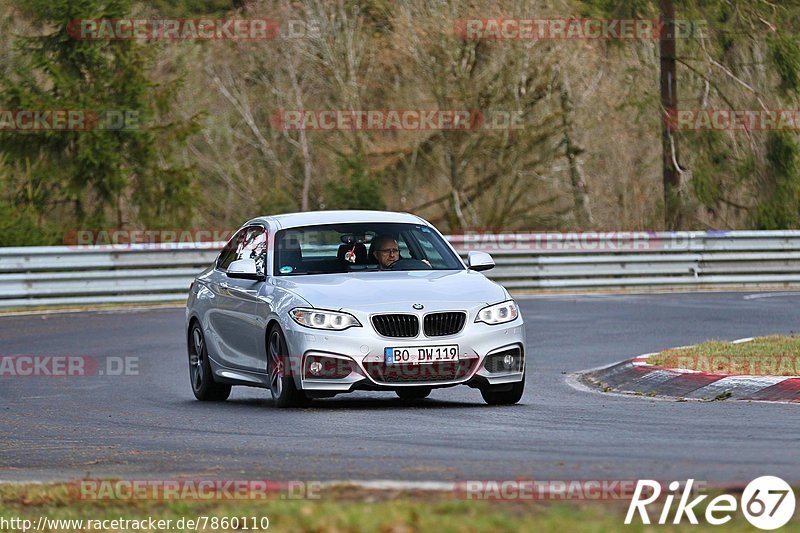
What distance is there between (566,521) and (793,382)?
673 centimetres

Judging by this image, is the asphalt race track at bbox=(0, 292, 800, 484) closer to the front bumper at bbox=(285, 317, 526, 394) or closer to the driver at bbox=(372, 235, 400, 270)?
the front bumper at bbox=(285, 317, 526, 394)

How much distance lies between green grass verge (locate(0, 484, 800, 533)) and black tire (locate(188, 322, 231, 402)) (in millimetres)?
6388

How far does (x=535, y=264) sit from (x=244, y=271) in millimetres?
16618

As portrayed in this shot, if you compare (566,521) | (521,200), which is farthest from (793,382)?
(521,200)

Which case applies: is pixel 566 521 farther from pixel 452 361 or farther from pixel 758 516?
pixel 452 361

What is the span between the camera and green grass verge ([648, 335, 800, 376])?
13.3 meters

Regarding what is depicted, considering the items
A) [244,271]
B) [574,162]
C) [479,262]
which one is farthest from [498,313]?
[574,162]

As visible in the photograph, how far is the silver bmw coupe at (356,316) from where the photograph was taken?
11.8 metres

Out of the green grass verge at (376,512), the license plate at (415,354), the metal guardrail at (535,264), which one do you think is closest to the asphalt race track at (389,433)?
the license plate at (415,354)

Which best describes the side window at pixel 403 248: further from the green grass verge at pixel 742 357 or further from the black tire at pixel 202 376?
the green grass verge at pixel 742 357

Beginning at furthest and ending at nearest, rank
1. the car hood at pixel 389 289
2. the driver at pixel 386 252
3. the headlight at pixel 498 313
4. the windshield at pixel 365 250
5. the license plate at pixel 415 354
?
the driver at pixel 386 252
the windshield at pixel 365 250
the headlight at pixel 498 313
the car hood at pixel 389 289
the license plate at pixel 415 354

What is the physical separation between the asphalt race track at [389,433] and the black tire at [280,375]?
15 cm

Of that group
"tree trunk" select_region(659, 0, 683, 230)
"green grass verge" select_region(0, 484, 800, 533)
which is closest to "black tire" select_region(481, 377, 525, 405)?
"green grass verge" select_region(0, 484, 800, 533)

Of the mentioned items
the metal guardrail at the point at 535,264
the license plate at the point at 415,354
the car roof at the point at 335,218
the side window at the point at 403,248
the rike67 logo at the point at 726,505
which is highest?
the car roof at the point at 335,218
